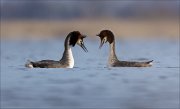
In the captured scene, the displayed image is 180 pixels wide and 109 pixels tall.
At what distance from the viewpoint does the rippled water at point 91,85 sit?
14.4m

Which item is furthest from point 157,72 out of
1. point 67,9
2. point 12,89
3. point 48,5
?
point 48,5

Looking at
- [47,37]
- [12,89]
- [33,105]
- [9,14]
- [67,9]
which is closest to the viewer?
[33,105]

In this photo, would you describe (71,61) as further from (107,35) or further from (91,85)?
(91,85)

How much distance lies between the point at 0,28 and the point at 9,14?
21.6ft

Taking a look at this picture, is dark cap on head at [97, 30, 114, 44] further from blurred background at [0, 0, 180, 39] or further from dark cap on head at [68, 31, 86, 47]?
blurred background at [0, 0, 180, 39]

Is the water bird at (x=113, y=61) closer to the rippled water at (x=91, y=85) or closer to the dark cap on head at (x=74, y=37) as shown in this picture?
the rippled water at (x=91, y=85)

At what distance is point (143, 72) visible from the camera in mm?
18844

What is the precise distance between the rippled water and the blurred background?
47.8 ft

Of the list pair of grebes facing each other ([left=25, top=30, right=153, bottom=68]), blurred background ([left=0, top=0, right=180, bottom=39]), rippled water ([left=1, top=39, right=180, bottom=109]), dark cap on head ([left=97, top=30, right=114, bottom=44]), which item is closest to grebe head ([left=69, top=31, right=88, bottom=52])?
pair of grebes facing each other ([left=25, top=30, right=153, bottom=68])

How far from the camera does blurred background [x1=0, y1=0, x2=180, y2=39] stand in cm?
3869

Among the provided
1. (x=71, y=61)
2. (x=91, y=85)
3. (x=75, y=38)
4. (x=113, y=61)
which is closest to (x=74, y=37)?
(x=75, y=38)

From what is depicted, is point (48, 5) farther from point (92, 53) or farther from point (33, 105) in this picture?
point (33, 105)

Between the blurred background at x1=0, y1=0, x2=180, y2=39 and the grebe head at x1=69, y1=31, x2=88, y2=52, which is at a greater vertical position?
the blurred background at x1=0, y1=0, x2=180, y2=39

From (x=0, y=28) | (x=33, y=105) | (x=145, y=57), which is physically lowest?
(x=33, y=105)
